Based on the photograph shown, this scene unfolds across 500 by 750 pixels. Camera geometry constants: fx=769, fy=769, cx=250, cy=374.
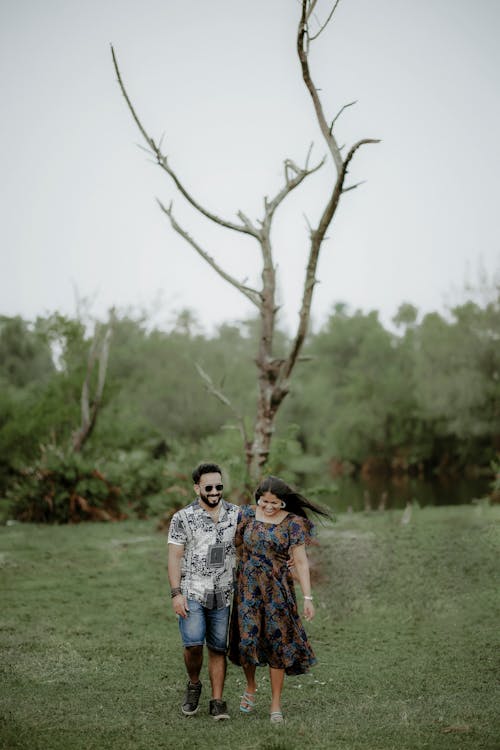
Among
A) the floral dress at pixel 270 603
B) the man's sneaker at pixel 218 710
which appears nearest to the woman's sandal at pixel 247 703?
the man's sneaker at pixel 218 710

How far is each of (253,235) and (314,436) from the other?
1381 inches

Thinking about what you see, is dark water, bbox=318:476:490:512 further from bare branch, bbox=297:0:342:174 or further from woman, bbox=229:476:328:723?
woman, bbox=229:476:328:723

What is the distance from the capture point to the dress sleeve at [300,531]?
4.99m

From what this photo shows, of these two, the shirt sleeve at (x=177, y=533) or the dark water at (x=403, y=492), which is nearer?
the shirt sleeve at (x=177, y=533)

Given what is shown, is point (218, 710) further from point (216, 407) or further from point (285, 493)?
point (216, 407)

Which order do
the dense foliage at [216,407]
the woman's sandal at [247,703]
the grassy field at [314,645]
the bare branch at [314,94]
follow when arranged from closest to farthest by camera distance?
the grassy field at [314,645] < the woman's sandal at [247,703] < the bare branch at [314,94] < the dense foliage at [216,407]

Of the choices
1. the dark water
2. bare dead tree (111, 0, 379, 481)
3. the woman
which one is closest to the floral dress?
the woman

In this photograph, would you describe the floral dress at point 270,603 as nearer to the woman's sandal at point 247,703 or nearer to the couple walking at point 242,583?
the couple walking at point 242,583

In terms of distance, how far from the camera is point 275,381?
430 inches

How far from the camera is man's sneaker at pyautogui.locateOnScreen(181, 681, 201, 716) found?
509 cm

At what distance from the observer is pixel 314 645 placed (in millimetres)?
7305

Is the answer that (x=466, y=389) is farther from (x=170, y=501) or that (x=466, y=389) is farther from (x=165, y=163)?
(x=165, y=163)

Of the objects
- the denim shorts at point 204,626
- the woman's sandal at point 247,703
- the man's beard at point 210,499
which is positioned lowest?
the woman's sandal at point 247,703

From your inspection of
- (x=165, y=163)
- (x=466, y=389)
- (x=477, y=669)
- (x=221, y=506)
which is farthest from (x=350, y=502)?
(x=221, y=506)
